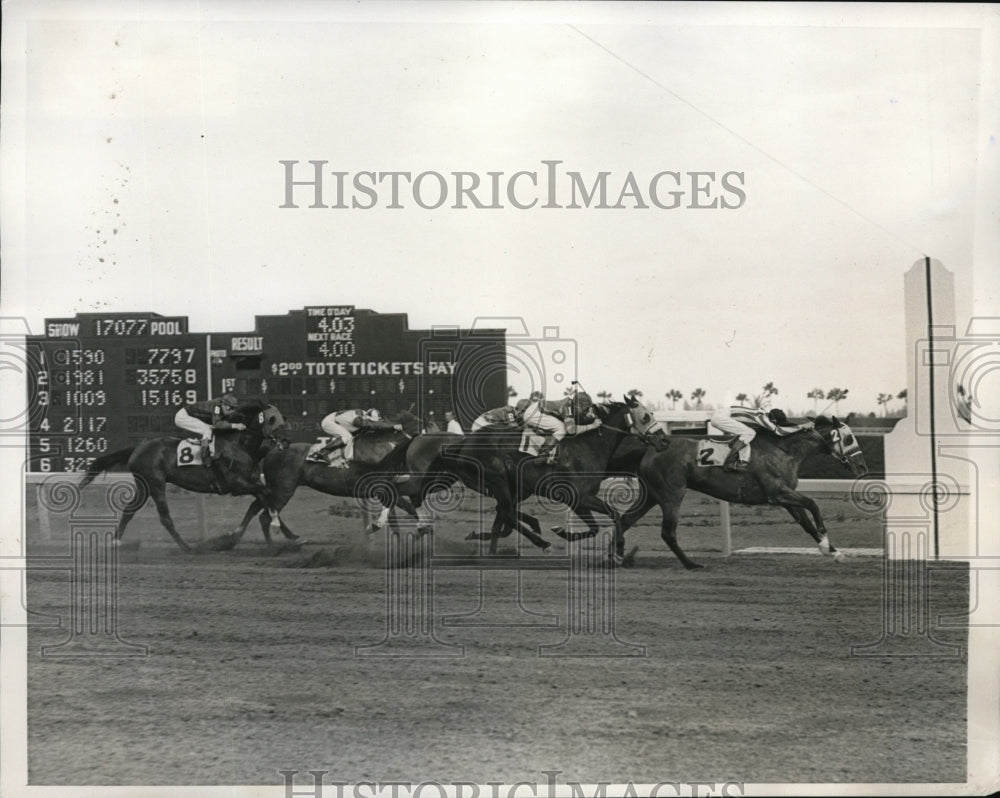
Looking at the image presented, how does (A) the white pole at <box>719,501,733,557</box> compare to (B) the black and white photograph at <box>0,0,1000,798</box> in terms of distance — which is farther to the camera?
(A) the white pole at <box>719,501,733,557</box>

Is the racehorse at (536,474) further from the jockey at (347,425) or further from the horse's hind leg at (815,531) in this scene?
the horse's hind leg at (815,531)

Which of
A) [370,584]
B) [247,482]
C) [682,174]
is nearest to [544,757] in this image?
[370,584]

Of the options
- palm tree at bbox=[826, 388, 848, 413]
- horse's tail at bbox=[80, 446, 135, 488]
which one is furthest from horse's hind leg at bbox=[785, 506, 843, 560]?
horse's tail at bbox=[80, 446, 135, 488]

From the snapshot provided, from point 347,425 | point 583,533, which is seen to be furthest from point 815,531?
point 347,425

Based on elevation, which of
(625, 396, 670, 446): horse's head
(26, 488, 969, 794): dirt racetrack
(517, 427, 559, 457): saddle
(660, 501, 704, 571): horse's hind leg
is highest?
(625, 396, 670, 446): horse's head

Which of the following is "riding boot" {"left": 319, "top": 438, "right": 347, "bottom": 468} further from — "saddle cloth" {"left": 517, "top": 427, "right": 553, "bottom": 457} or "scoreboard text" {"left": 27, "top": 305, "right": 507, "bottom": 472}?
"saddle cloth" {"left": 517, "top": 427, "right": 553, "bottom": 457}

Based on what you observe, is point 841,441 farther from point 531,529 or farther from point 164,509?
point 164,509
